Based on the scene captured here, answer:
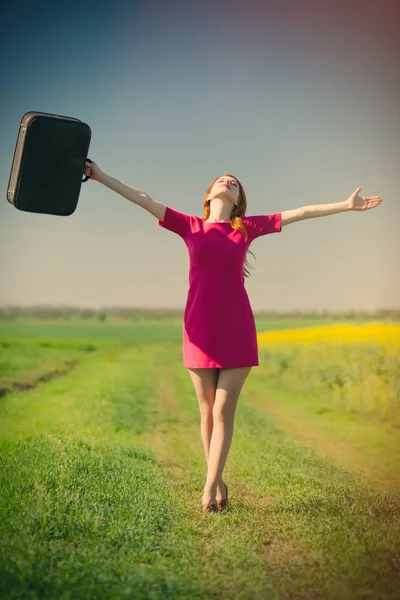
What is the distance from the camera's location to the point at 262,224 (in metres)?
4.68

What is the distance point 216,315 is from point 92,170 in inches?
52.7

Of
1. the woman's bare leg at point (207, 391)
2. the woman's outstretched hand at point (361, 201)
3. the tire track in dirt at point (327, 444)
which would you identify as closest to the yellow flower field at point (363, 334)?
the tire track in dirt at point (327, 444)

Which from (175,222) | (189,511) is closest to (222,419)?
(189,511)

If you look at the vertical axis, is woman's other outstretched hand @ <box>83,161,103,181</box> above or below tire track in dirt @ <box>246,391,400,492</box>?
above

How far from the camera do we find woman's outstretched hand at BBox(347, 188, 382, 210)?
480 cm

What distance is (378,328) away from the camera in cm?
1783

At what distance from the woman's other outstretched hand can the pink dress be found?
2.57ft

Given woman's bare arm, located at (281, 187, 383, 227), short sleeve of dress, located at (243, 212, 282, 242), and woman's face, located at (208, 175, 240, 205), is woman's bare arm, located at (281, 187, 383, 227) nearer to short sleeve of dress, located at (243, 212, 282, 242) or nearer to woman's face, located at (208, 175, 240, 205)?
short sleeve of dress, located at (243, 212, 282, 242)

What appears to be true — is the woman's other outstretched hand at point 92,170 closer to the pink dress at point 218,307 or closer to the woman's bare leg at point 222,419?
the pink dress at point 218,307

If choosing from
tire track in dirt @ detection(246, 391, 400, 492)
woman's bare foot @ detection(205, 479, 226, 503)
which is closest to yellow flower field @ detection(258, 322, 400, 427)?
tire track in dirt @ detection(246, 391, 400, 492)

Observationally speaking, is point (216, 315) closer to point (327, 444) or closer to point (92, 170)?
point (92, 170)

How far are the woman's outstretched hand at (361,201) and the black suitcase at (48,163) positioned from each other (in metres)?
2.03

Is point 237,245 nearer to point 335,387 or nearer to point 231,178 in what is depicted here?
point 231,178

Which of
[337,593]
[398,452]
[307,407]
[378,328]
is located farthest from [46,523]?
[378,328]
